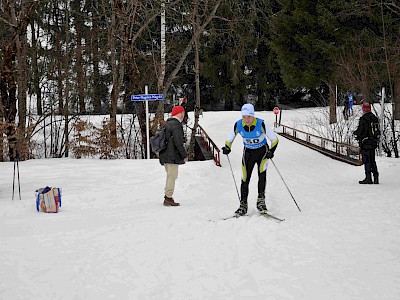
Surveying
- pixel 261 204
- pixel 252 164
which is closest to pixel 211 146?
pixel 252 164

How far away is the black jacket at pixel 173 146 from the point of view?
7.69 meters

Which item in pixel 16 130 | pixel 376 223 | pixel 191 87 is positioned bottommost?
pixel 376 223

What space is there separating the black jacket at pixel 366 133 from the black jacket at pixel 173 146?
510 centimetres

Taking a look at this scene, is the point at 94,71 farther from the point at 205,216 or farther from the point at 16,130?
the point at 205,216

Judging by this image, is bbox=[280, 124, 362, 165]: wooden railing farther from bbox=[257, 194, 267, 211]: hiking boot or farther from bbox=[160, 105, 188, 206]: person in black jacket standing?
bbox=[160, 105, 188, 206]: person in black jacket standing

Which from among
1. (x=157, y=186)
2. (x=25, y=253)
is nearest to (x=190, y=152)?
(x=157, y=186)

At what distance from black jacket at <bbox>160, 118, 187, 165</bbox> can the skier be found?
35.8 inches

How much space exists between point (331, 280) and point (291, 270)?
443 millimetres

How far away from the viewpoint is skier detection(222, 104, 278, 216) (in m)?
6.95

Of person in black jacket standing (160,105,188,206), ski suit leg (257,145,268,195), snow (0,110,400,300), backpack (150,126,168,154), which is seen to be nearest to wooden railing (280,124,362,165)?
snow (0,110,400,300)

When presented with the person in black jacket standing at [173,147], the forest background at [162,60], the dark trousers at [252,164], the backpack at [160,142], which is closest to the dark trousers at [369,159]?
the dark trousers at [252,164]

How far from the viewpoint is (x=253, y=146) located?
7.15 meters

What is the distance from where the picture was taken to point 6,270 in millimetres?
4559

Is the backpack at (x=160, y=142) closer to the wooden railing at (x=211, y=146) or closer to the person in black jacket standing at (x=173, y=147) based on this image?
the person in black jacket standing at (x=173, y=147)
